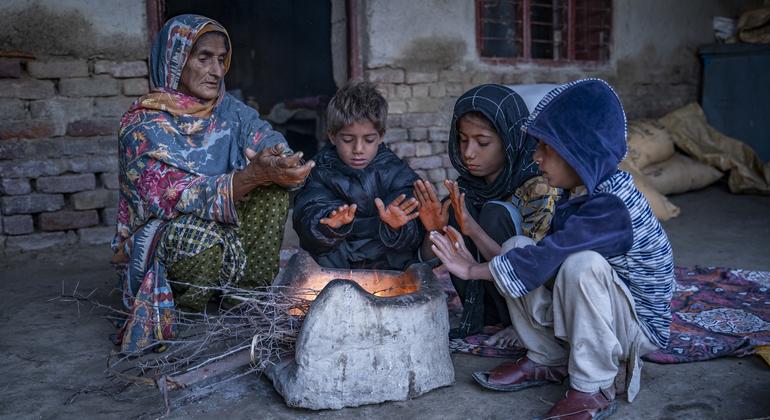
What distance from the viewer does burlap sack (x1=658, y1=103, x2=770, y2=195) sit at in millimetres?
6934

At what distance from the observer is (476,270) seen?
2.50 meters

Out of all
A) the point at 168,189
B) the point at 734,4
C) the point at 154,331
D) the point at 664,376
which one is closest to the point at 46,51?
the point at 168,189

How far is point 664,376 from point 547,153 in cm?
103

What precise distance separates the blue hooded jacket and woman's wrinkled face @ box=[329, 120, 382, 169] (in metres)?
1.00

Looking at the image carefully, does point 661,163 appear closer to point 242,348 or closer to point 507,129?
point 507,129

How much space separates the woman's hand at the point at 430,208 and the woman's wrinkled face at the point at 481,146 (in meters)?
0.22

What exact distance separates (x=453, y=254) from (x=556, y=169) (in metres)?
0.50

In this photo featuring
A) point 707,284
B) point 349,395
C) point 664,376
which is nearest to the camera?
point 349,395

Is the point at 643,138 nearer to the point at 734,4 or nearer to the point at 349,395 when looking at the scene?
the point at 734,4

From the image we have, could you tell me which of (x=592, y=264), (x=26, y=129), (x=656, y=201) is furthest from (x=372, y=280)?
(x=656, y=201)

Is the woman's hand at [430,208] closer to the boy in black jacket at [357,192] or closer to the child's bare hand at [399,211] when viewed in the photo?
the child's bare hand at [399,211]

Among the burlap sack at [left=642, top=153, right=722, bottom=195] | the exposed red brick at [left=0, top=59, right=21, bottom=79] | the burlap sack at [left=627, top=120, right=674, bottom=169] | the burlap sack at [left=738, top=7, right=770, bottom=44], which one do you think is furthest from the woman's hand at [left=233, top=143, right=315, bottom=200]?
the burlap sack at [left=738, top=7, right=770, bottom=44]

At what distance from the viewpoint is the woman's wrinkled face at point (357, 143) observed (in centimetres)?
321

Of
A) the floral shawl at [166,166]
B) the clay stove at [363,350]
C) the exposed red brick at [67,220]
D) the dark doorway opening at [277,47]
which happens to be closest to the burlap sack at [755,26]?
the dark doorway opening at [277,47]
